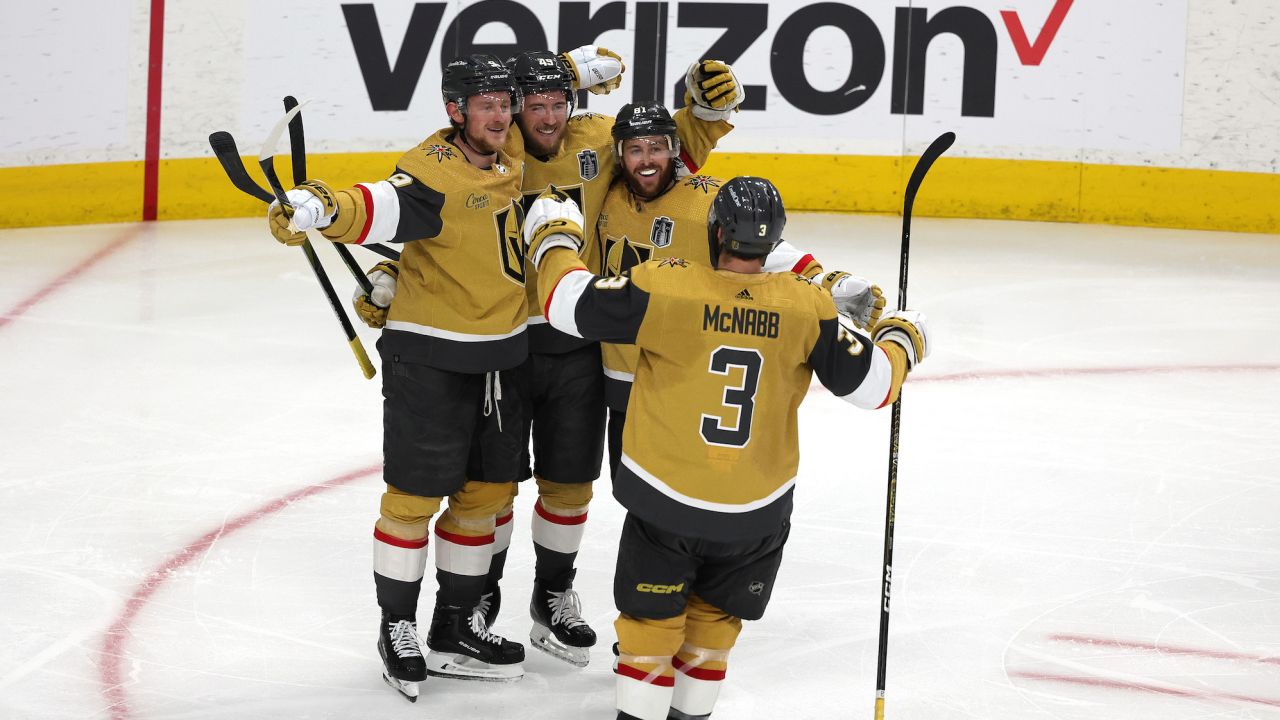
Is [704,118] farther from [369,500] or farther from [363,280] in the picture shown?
[369,500]

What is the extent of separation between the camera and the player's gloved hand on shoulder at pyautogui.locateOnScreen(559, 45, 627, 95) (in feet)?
12.8

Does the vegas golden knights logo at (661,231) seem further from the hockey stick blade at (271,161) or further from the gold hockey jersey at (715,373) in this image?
the hockey stick blade at (271,161)

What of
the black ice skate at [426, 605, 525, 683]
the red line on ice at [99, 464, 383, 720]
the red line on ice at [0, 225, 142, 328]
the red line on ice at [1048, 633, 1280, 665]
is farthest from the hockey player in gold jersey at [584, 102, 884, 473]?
the red line on ice at [0, 225, 142, 328]

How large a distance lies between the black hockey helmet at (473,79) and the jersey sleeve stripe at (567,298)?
601 mm

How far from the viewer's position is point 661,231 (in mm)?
3469

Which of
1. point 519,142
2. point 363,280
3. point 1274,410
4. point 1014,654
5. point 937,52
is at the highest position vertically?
point 937,52

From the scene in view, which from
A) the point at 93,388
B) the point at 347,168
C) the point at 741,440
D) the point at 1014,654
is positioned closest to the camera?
the point at 741,440

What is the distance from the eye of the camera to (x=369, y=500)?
187 inches

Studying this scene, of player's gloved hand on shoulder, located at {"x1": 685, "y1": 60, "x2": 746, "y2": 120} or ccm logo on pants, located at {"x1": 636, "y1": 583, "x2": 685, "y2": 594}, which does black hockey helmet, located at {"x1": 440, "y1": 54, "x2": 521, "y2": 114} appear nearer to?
player's gloved hand on shoulder, located at {"x1": 685, "y1": 60, "x2": 746, "y2": 120}

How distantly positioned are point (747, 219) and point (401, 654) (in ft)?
4.55

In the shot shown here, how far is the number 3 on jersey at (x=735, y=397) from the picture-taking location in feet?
9.19

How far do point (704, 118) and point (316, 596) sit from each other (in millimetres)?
1591

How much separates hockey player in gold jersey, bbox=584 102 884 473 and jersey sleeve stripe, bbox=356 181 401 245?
53 cm

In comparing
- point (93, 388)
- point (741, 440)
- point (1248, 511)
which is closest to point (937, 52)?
point (1248, 511)
